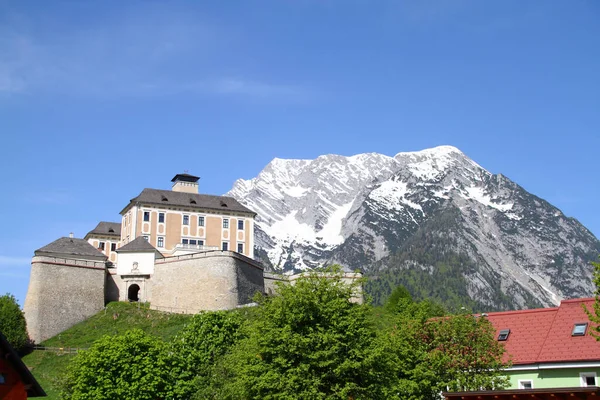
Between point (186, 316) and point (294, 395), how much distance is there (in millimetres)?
48828

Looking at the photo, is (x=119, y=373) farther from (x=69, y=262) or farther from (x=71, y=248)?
(x=71, y=248)

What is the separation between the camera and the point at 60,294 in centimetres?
9050

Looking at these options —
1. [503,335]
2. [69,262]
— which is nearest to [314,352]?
[503,335]

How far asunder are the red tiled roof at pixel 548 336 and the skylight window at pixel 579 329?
0.27 metres

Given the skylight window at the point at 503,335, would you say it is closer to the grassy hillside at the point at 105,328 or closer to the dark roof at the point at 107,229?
the grassy hillside at the point at 105,328

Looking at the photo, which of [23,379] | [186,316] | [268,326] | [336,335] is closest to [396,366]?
[336,335]

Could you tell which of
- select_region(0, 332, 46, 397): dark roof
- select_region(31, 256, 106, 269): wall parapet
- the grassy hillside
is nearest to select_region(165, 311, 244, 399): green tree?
the grassy hillside

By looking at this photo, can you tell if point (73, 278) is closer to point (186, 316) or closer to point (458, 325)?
point (186, 316)

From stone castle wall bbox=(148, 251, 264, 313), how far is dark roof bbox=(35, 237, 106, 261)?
8.26 m

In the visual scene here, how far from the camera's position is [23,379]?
130 ft

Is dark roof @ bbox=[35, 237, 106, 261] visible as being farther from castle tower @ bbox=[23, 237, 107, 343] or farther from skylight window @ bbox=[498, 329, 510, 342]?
skylight window @ bbox=[498, 329, 510, 342]

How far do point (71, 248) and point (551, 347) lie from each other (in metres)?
65.1

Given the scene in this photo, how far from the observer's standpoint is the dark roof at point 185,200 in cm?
10738

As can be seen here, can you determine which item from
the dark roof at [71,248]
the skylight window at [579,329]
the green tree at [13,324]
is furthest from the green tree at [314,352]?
the dark roof at [71,248]
